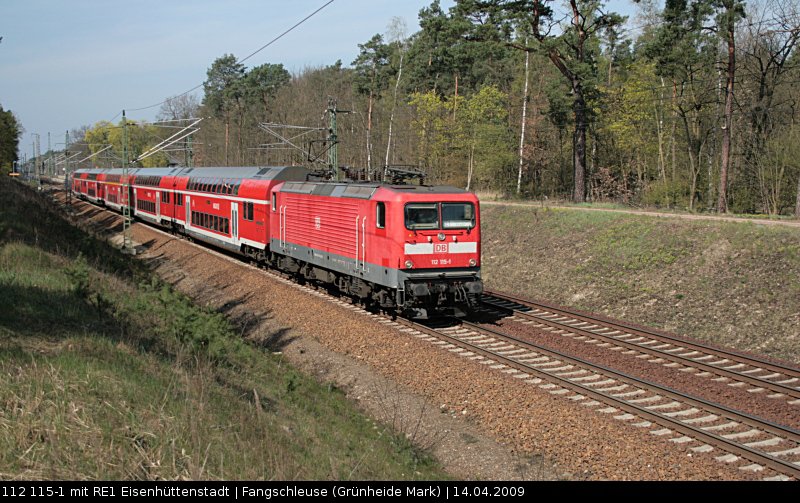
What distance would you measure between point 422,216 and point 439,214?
467mm

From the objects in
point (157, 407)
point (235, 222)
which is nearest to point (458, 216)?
point (157, 407)

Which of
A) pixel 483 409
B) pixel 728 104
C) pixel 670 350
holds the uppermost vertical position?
pixel 728 104

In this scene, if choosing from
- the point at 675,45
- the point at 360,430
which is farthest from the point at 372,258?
the point at 675,45

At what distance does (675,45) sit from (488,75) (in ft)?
89.9

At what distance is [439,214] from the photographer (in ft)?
51.9

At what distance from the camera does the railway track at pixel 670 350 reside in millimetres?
11492

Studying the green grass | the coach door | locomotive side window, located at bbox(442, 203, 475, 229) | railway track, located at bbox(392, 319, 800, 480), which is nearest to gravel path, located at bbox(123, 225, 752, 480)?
railway track, located at bbox(392, 319, 800, 480)

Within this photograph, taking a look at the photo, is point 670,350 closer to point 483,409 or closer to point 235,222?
point 483,409

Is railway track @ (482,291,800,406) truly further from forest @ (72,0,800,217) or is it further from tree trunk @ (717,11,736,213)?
tree trunk @ (717,11,736,213)

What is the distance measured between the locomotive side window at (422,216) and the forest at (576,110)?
2497 millimetres

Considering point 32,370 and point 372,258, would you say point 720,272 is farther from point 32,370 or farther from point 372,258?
point 32,370
